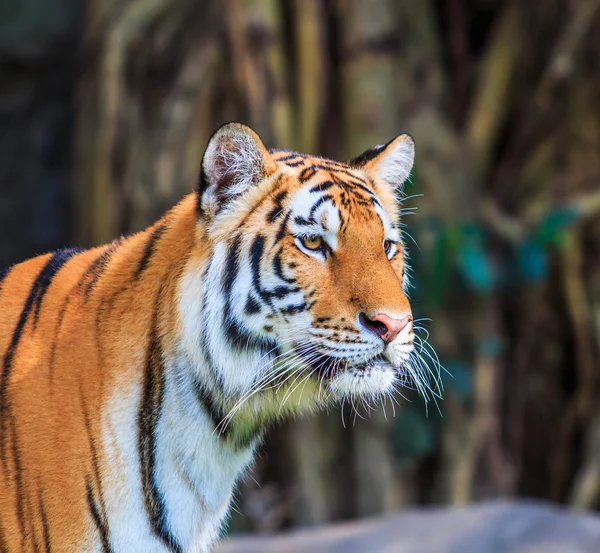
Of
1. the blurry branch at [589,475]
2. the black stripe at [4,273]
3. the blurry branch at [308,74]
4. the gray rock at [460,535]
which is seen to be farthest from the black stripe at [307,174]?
the blurry branch at [589,475]

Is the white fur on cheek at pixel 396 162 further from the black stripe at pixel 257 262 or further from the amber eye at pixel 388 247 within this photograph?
the black stripe at pixel 257 262

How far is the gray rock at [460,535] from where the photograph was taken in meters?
3.61

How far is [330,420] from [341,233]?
10.3 feet

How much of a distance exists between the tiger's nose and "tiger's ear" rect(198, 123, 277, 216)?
412 millimetres

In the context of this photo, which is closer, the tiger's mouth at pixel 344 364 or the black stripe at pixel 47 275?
the tiger's mouth at pixel 344 364

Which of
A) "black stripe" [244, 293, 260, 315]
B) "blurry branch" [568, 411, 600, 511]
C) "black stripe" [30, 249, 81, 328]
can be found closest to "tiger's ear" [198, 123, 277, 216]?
"black stripe" [244, 293, 260, 315]

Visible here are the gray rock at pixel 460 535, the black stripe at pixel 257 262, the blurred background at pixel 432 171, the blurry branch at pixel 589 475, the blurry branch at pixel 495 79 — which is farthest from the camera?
the blurry branch at pixel 495 79

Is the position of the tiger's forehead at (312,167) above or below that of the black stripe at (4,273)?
above

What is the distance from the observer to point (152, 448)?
2.04m

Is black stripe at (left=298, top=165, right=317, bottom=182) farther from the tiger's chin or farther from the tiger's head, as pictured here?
the tiger's chin

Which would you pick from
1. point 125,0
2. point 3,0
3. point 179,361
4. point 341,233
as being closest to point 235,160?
point 341,233

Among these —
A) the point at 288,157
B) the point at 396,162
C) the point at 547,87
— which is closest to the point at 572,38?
the point at 547,87

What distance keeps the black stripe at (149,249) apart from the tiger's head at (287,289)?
0.16 m

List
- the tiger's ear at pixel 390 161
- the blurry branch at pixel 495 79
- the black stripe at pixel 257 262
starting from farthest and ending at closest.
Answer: the blurry branch at pixel 495 79 < the tiger's ear at pixel 390 161 < the black stripe at pixel 257 262
